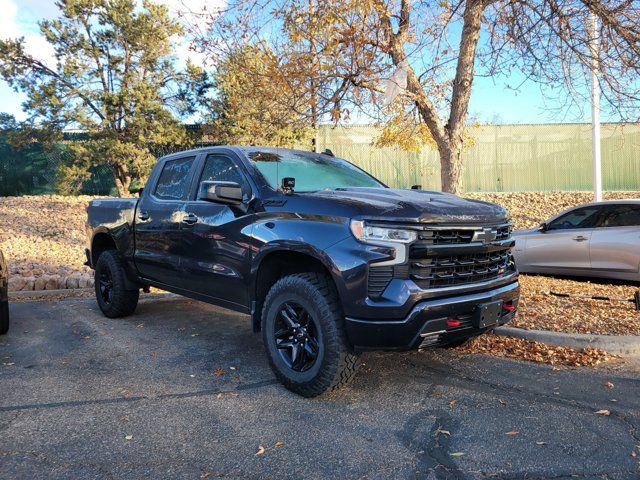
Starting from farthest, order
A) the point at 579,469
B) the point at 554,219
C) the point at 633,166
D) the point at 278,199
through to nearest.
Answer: the point at 633,166 → the point at 554,219 → the point at 278,199 → the point at 579,469

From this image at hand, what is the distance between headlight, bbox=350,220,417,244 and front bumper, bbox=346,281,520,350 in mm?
440

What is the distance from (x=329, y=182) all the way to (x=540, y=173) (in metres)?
15.5

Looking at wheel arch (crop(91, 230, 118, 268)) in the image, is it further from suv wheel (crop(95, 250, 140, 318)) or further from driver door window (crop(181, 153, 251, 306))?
driver door window (crop(181, 153, 251, 306))

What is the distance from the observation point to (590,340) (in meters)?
4.95

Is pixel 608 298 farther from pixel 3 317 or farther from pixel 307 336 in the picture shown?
pixel 3 317

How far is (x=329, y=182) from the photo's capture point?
4.80 m

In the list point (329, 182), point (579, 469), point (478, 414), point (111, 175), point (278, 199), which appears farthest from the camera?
point (111, 175)

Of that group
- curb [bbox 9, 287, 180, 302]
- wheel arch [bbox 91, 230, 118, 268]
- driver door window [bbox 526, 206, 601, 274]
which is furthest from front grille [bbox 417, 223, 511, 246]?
curb [bbox 9, 287, 180, 302]

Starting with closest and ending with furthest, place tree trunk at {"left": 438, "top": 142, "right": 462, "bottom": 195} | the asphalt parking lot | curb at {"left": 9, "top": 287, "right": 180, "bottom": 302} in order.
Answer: the asphalt parking lot → tree trunk at {"left": 438, "top": 142, "right": 462, "bottom": 195} → curb at {"left": 9, "top": 287, "right": 180, "bottom": 302}

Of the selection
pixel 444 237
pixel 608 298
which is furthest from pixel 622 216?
pixel 444 237

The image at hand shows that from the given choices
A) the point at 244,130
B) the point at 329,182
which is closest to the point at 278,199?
the point at 329,182

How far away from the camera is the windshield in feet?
15.0

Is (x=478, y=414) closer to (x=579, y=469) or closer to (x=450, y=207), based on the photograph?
(x=579, y=469)

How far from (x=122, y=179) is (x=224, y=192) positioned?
1312 cm
